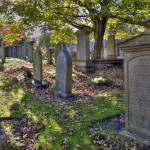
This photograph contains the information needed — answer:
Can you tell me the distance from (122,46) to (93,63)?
9.85m

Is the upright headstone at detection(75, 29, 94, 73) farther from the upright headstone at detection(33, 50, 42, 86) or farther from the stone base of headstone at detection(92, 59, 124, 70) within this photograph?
the upright headstone at detection(33, 50, 42, 86)

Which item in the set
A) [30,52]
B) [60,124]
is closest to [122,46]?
[60,124]

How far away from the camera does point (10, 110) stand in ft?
22.3

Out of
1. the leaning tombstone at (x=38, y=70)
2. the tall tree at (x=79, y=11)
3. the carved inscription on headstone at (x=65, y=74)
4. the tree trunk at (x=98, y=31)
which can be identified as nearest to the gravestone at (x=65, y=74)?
the carved inscription on headstone at (x=65, y=74)

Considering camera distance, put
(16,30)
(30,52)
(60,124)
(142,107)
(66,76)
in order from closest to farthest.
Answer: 1. (142,107)
2. (60,124)
3. (66,76)
4. (16,30)
5. (30,52)

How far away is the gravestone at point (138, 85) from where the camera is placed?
4465 mm

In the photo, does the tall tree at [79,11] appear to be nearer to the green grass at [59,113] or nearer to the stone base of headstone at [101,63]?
the stone base of headstone at [101,63]

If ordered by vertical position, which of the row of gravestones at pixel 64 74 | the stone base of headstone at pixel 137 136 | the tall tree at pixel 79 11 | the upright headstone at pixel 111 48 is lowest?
the stone base of headstone at pixel 137 136

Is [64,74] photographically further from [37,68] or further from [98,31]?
[98,31]

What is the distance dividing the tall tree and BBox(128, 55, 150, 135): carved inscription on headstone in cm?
785

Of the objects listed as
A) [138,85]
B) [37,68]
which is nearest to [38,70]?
[37,68]

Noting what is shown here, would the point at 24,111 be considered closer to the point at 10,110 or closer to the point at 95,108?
the point at 10,110

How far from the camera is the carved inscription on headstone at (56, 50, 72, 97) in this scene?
27.3 ft

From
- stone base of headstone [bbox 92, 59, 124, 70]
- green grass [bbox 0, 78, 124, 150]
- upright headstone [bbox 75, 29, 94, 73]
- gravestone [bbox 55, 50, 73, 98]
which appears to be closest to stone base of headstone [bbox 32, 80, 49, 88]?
green grass [bbox 0, 78, 124, 150]
